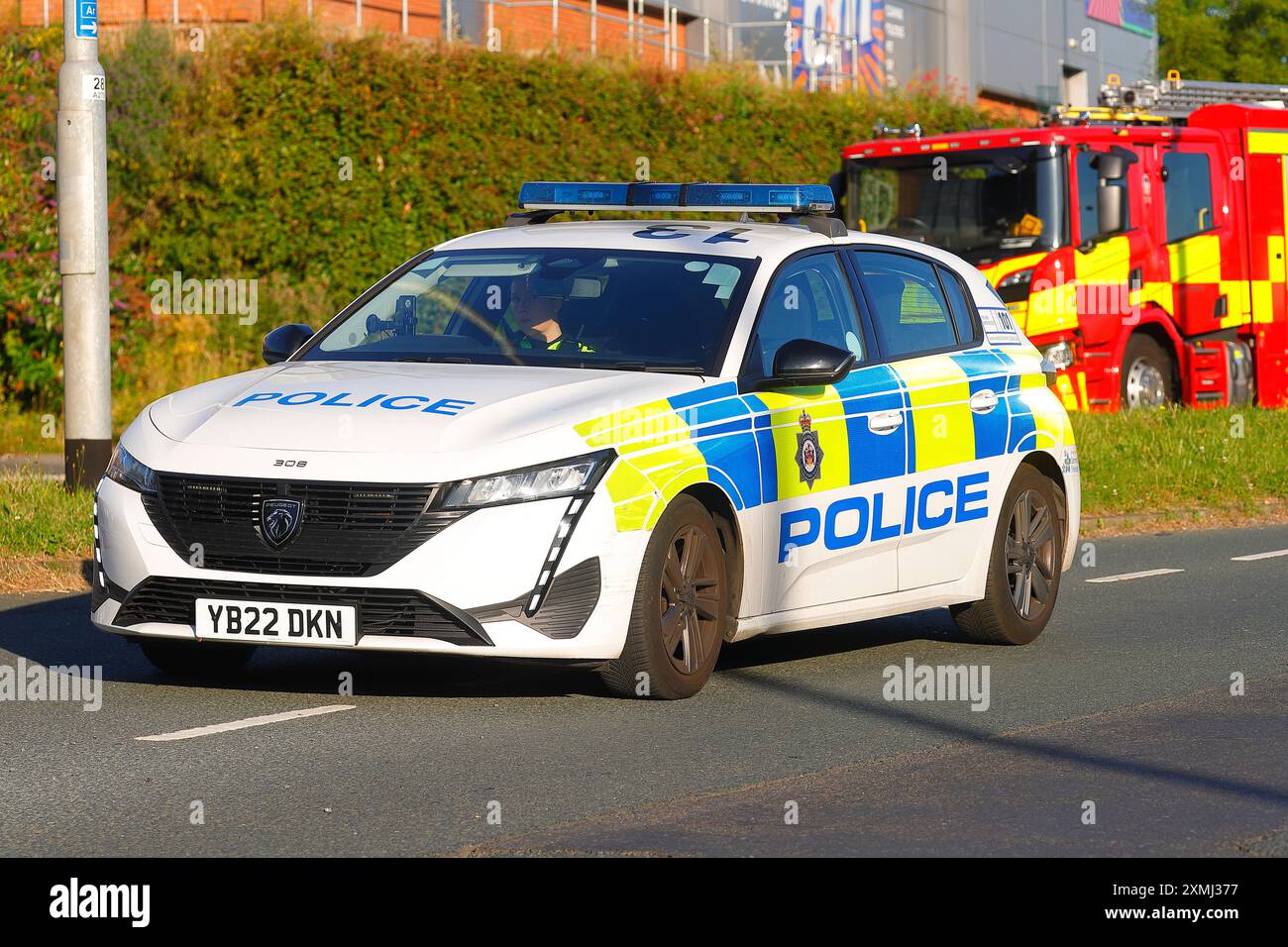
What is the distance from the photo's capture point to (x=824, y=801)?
6570mm

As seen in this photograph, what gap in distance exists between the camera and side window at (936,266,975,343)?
33.2 feet

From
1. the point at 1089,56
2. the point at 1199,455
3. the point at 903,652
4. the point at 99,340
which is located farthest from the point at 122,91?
the point at 1089,56

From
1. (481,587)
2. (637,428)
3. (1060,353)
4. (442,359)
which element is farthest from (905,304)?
(1060,353)

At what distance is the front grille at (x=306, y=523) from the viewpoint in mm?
7469

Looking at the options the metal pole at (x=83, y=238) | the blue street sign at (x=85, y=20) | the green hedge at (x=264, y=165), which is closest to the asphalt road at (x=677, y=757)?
the metal pole at (x=83, y=238)

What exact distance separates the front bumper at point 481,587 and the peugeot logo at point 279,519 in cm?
13

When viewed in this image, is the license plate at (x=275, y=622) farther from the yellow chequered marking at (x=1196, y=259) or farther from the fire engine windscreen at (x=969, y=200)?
the yellow chequered marking at (x=1196, y=259)

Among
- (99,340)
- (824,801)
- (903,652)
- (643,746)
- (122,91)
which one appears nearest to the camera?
(824,801)

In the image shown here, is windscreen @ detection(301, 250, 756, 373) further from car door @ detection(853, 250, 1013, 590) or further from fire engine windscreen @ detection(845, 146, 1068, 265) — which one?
fire engine windscreen @ detection(845, 146, 1068, 265)

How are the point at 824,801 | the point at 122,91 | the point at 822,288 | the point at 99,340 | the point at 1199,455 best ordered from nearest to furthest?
1. the point at 824,801
2. the point at 822,288
3. the point at 99,340
4. the point at 1199,455
5. the point at 122,91

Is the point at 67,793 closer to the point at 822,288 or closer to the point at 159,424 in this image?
the point at 159,424

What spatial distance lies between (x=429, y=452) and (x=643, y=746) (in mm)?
1187

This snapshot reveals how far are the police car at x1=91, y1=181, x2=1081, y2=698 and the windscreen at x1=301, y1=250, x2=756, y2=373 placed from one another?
0.01 m

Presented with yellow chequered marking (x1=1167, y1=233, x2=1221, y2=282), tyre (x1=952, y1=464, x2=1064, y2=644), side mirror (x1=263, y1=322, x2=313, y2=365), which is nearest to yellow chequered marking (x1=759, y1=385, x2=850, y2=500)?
tyre (x1=952, y1=464, x2=1064, y2=644)
